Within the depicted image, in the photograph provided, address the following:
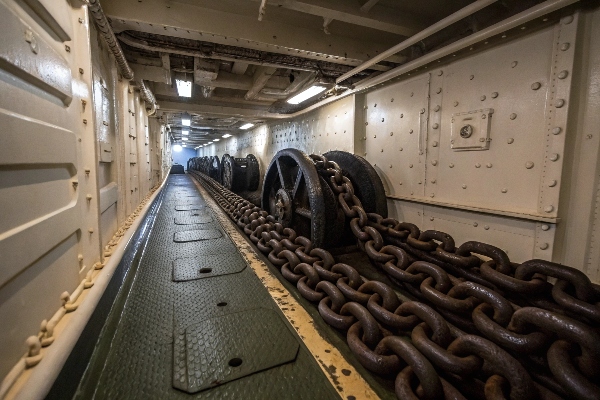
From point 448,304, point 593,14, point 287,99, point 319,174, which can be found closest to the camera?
point 448,304

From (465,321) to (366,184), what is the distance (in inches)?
71.2

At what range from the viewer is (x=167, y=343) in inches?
54.4

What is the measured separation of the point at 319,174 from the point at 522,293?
1756 mm

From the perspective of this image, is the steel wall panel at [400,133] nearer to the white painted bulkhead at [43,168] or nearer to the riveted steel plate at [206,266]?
the riveted steel plate at [206,266]

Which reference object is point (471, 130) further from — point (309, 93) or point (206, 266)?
point (309, 93)

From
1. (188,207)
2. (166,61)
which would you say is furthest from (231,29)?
(188,207)

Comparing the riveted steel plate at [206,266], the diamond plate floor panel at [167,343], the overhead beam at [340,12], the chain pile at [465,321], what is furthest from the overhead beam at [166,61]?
the chain pile at [465,321]

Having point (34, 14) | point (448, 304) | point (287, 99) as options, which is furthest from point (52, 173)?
point (287, 99)

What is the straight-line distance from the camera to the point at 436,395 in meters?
0.94

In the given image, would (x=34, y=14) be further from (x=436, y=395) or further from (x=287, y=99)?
(x=287, y=99)

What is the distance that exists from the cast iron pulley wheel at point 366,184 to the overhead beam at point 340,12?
143 cm

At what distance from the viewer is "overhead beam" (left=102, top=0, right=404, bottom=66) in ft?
8.26

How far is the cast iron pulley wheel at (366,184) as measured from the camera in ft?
9.44

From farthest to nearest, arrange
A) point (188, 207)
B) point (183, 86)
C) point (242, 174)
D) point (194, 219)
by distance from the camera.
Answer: point (242, 174) → point (188, 207) → point (183, 86) → point (194, 219)
